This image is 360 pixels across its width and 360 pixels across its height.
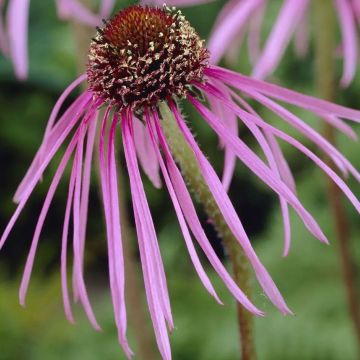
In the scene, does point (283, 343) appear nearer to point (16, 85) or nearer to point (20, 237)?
point (20, 237)

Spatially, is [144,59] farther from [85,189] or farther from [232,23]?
[232,23]

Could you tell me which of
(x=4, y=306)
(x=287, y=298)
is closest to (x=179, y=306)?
(x=287, y=298)

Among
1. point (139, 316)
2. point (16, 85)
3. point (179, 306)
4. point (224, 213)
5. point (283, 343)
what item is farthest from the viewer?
point (16, 85)

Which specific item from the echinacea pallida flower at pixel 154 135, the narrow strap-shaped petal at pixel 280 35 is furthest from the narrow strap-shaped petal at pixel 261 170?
the narrow strap-shaped petal at pixel 280 35

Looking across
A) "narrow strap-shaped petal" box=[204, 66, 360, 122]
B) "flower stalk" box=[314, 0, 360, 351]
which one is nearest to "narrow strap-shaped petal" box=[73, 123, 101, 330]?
"narrow strap-shaped petal" box=[204, 66, 360, 122]

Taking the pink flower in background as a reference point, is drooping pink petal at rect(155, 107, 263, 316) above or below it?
below

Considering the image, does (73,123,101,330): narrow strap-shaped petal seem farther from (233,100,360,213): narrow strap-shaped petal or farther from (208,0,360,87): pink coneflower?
(208,0,360,87): pink coneflower
